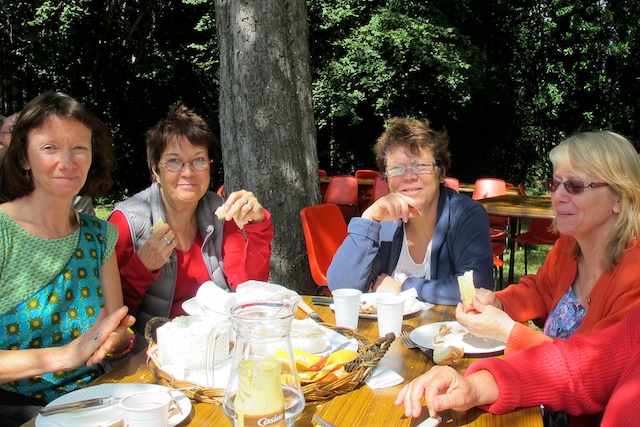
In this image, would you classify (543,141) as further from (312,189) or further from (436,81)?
(312,189)

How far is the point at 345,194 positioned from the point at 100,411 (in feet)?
19.4

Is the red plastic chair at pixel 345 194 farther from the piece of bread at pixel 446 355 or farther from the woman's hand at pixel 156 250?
the piece of bread at pixel 446 355

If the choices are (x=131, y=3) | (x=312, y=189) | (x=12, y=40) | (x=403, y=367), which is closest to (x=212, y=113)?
(x=131, y=3)

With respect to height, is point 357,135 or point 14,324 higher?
point 357,135

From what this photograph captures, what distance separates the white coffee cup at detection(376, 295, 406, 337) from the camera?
1.95 meters

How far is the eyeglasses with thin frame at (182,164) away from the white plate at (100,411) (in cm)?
128

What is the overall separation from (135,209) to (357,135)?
1197 centimetres

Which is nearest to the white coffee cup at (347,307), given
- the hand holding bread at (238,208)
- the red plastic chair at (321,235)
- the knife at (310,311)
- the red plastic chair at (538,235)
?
the knife at (310,311)

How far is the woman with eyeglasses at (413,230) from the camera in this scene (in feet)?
8.98

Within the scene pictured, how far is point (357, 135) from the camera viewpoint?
14.2 meters

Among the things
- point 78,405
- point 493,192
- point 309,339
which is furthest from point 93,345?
point 493,192

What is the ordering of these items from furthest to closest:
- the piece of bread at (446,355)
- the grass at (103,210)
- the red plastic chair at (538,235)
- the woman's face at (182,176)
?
the grass at (103,210), the red plastic chair at (538,235), the woman's face at (182,176), the piece of bread at (446,355)

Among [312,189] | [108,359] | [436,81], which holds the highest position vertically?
[436,81]

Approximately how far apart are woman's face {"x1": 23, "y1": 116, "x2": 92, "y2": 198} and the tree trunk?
200cm
